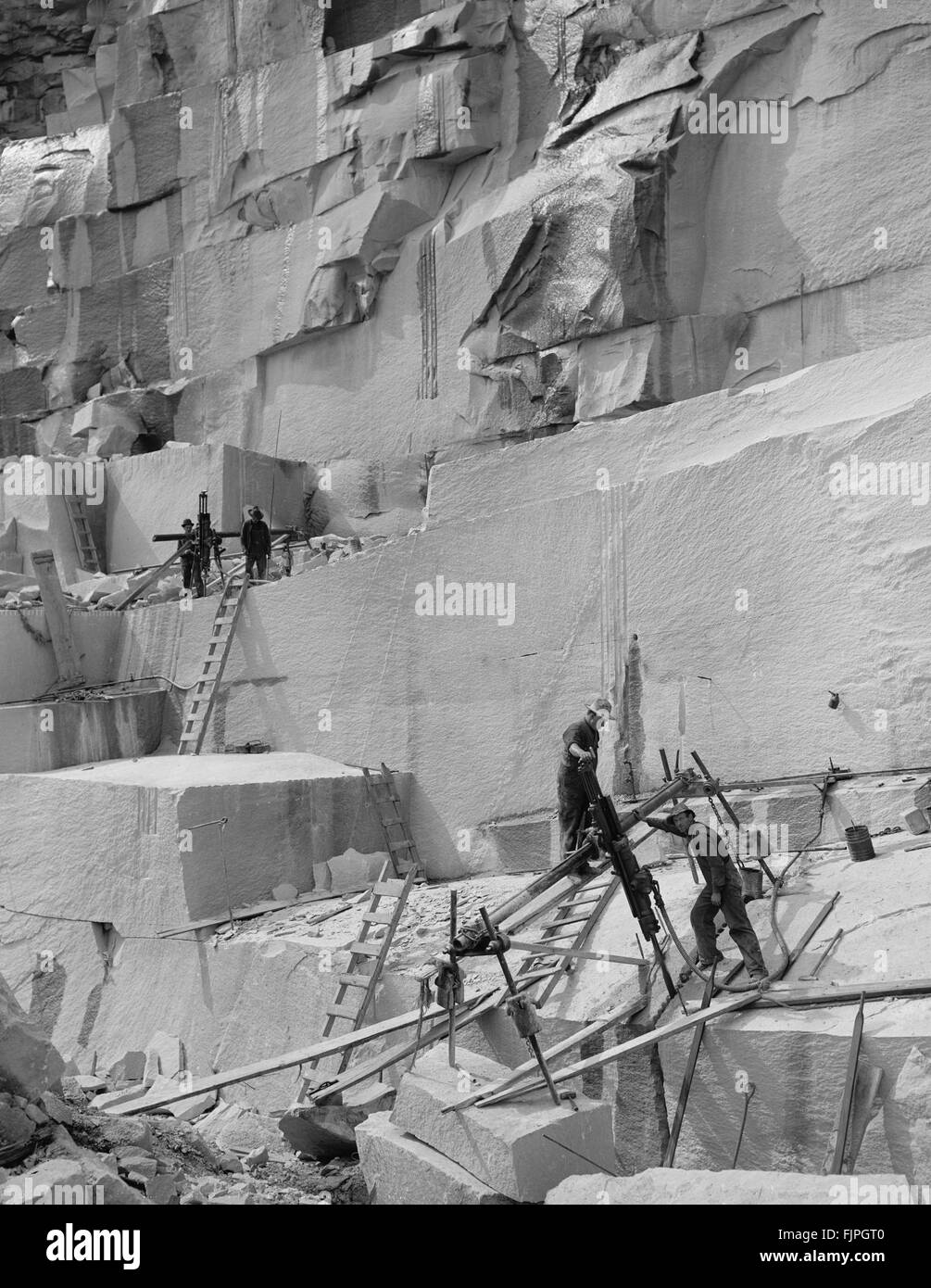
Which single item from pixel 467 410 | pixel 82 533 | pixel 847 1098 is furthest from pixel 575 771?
pixel 82 533

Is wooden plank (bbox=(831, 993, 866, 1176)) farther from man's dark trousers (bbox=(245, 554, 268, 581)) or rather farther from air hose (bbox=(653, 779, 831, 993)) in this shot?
man's dark trousers (bbox=(245, 554, 268, 581))

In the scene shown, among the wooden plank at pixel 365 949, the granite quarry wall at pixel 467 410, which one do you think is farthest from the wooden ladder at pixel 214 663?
the wooden plank at pixel 365 949

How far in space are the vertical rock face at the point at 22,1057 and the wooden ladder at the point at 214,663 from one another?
6610 mm

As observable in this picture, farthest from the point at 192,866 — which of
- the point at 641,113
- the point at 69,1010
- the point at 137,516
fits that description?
the point at 641,113

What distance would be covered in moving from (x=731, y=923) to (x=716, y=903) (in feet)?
0.36

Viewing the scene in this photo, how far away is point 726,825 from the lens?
31.0 feet

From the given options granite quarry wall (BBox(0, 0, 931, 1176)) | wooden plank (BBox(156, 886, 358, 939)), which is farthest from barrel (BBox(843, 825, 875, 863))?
wooden plank (BBox(156, 886, 358, 939))

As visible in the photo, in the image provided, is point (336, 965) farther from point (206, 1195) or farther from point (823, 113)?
point (823, 113)

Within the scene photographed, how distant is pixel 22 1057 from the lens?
645cm

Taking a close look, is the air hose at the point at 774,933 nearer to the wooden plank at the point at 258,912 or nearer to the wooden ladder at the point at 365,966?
the wooden ladder at the point at 365,966

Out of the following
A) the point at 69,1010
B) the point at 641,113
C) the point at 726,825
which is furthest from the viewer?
the point at 641,113

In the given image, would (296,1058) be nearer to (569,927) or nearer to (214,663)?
(569,927)

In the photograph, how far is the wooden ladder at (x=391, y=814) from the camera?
38.7 ft

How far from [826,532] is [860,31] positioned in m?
7.33
